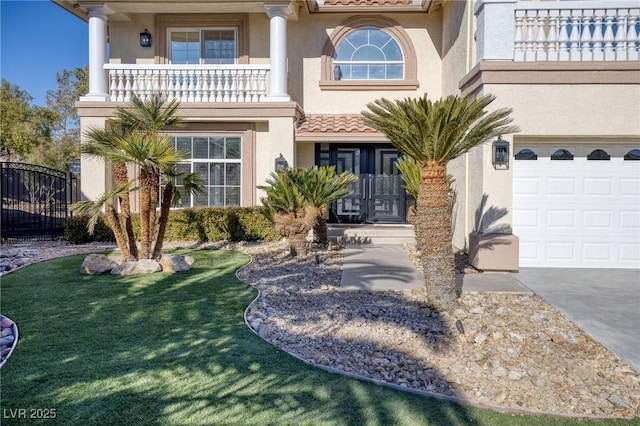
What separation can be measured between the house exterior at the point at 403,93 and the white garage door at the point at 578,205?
0.03 meters

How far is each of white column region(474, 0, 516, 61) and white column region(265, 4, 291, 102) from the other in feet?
19.5

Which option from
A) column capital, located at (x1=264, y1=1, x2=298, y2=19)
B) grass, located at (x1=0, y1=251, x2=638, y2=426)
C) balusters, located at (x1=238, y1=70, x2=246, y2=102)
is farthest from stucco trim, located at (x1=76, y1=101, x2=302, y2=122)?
grass, located at (x1=0, y1=251, x2=638, y2=426)

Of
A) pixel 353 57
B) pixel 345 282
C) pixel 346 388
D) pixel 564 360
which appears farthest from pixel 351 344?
pixel 353 57

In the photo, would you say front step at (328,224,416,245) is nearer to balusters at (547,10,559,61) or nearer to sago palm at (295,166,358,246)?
sago palm at (295,166,358,246)

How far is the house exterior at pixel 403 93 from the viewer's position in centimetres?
929

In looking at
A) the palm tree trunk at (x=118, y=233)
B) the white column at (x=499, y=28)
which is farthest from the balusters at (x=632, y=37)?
the palm tree trunk at (x=118, y=233)

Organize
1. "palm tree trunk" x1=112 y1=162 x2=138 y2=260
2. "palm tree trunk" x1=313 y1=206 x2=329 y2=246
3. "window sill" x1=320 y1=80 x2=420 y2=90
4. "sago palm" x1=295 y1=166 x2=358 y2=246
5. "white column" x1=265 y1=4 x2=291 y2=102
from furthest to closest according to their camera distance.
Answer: "window sill" x1=320 y1=80 x2=420 y2=90 < "white column" x1=265 y1=4 x2=291 y2=102 < "palm tree trunk" x1=313 y1=206 x2=329 y2=246 < "sago palm" x1=295 y1=166 x2=358 y2=246 < "palm tree trunk" x1=112 y1=162 x2=138 y2=260

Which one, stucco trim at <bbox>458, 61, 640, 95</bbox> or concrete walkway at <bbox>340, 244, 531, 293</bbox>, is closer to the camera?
concrete walkway at <bbox>340, 244, 531, 293</bbox>

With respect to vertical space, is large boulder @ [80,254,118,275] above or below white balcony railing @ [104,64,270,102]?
below

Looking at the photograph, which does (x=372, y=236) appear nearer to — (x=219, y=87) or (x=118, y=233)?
(x=219, y=87)

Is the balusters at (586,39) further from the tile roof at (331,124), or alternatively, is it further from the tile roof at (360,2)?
the tile roof at (360,2)

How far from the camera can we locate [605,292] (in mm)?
7672

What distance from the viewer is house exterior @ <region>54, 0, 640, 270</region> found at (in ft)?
30.5

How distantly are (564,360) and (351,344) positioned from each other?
7.43ft
